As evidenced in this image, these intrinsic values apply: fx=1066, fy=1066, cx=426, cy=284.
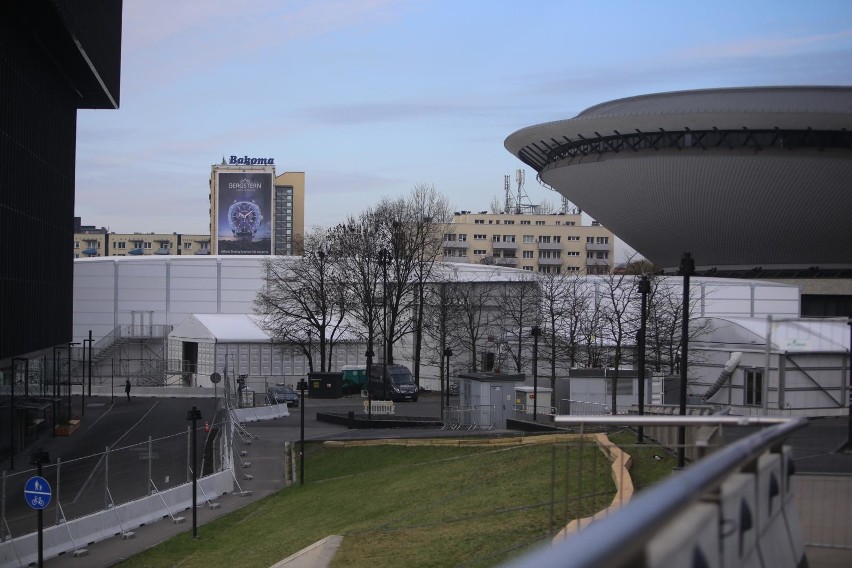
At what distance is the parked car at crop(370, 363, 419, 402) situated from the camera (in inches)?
2406

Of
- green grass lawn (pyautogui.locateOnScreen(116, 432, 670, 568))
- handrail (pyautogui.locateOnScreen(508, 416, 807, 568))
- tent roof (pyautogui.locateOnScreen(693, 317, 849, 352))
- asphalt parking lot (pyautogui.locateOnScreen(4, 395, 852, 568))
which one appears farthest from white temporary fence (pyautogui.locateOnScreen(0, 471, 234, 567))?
handrail (pyautogui.locateOnScreen(508, 416, 807, 568))

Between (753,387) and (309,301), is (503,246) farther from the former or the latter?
(753,387)

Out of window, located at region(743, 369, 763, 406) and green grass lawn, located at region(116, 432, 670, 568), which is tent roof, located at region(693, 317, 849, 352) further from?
window, located at region(743, 369, 763, 406)

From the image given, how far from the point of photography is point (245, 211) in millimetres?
188750

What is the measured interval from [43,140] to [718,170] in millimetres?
49429

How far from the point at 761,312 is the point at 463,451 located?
1935 inches

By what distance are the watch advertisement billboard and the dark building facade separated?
422ft

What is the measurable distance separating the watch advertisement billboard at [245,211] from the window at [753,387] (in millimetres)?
149066

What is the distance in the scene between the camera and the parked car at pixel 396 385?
201 ft

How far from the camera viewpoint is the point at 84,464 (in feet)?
115

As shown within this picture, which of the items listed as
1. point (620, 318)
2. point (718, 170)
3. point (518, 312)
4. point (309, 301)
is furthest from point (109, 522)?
point (718, 170)

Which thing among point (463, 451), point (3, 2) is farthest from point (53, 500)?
point (3, 2)

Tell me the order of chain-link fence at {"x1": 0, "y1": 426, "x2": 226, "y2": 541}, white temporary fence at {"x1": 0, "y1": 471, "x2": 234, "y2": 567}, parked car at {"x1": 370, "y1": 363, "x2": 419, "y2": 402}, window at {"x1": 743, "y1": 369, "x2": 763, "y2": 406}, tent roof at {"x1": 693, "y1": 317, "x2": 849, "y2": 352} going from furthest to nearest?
parked car at {"x1": 370, "y1": 363, "x2": 419, "y2": 402}, window at {"x1": 743, "y1": 369, "x2": 763, "y2": 406}, chain-link fence at {"x1": 0, "y1": 426, "x2": 226, "y2": 541}, white temporary fence at {"x1": 0, "y1": 471, "x2": 234, "y2": 567}, tent roof at {"x1": 693, "y1": 317, "x2": 849, "y2": 352}

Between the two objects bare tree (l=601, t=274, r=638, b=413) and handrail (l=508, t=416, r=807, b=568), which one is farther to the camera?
bare tree (l=601, t=274, r=638, b=413)
